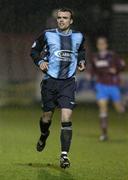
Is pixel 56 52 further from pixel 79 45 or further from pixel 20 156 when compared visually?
pixel 20 156

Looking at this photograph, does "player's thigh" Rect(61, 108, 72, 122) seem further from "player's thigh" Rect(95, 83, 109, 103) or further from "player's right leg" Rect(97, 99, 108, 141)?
"player's thigh" Rect(95, 83, 109, 103)

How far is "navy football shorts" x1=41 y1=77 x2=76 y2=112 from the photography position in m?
9.56

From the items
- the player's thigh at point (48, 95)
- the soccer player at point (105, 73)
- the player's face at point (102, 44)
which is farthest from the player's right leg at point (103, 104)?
the player's thigh at point (48, 95)

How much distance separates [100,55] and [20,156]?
4.39m

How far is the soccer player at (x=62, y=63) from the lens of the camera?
31.1 feet

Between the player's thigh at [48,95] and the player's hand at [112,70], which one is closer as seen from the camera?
the player's thigh at [48,95]

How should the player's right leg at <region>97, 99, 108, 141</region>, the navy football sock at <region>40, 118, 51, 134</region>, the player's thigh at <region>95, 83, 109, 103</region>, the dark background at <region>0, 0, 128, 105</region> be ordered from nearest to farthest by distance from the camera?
the navy football sock at <region>40, 118, 51, 134</region>
the dark background at <region>0, 0, 128, 105</region>
the player's right leg at <region>97, 99, 108, 141</region>
the player's thigh at <region>95, 83, 109, 103</region>

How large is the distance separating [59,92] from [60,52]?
524 millimetres

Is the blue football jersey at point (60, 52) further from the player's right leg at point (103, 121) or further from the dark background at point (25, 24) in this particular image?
the player's right leg at point (103, 121)

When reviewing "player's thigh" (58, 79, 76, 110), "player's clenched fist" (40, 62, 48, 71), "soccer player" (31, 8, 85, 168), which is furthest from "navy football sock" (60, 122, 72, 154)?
"player's clenched fist" (40, 62, 48, 71)

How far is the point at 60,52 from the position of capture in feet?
31.3

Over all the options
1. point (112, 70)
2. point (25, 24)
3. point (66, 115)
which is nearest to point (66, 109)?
point (66, 115)

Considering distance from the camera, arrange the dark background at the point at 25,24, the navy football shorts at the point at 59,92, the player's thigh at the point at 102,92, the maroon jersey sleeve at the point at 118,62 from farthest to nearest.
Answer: the maroon jersey sleeve at the point at 118,62, the player's thigh at the point at 102,92, the dark background at the point at 25,24, the navy football shorts at the point at 59,92

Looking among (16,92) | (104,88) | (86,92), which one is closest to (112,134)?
(104,88)
